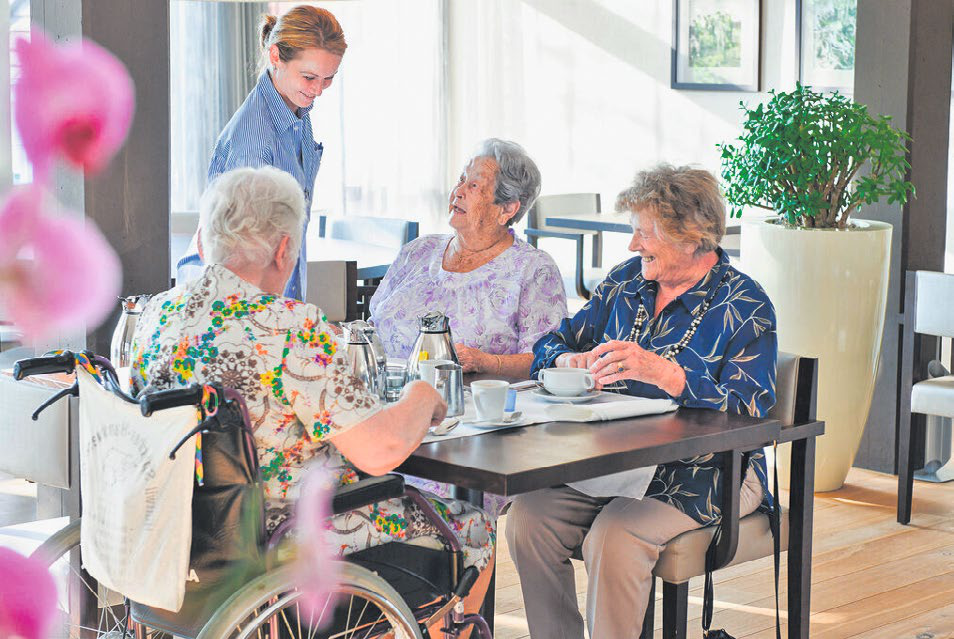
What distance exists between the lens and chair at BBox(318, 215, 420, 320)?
14.4 ft

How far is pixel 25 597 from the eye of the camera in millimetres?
170

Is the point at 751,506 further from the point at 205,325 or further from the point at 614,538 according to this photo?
the point at 205,325

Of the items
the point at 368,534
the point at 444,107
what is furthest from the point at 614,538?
the point at 444,107

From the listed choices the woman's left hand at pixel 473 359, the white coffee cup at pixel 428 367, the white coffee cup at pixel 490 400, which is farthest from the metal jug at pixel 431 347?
the woman's left hand at pixel 473 359

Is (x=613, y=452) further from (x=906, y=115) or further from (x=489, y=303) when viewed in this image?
(x=906, y=115)

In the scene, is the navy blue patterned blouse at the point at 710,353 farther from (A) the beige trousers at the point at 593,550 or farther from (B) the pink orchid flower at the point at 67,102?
(B) the pink orchid flower at the point at 67,102

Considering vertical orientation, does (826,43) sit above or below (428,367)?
above

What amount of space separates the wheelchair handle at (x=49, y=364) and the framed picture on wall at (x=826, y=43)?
19.2ft

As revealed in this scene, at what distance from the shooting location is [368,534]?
174 cm

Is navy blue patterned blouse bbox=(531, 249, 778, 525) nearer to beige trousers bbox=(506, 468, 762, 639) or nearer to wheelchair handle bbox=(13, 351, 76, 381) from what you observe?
beige trousers bbox=(506, 468, 762, 639)

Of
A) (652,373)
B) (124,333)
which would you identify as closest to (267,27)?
(124,333)

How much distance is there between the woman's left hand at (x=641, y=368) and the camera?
2.06m

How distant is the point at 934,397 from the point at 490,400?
2.21 meters

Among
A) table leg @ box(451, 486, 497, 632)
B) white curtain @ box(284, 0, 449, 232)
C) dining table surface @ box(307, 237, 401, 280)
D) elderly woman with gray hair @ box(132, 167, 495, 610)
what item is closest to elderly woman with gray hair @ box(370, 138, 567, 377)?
table leg @ box(451, 486, 497, 632)
